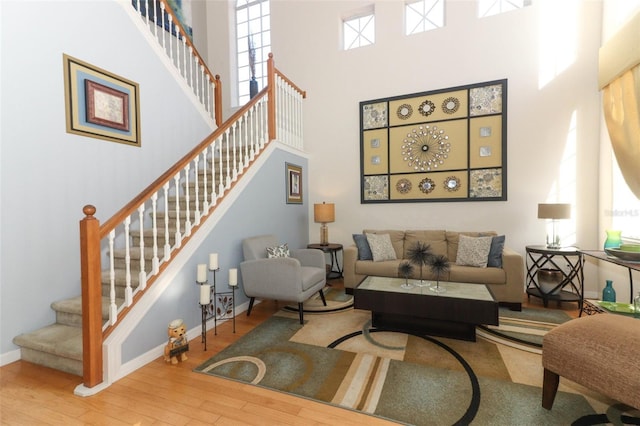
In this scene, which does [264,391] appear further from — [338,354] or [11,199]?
[11,199]

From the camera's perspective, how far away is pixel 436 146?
4176mm

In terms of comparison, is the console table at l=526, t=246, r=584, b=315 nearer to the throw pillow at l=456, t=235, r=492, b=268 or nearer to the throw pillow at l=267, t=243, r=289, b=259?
the throw pillow at l=456, t=235, r=492, b=268

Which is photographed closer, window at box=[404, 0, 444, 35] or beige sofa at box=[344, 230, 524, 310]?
beige sofa at box=[344, 230, 524, 310]

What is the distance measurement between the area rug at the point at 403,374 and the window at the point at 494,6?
421 cm

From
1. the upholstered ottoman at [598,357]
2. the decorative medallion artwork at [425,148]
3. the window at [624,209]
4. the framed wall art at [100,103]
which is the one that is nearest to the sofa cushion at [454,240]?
the decorative medallion artwork at [425,148]

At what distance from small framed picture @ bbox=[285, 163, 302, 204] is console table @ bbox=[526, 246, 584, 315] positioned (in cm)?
311

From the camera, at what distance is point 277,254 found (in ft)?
11.1

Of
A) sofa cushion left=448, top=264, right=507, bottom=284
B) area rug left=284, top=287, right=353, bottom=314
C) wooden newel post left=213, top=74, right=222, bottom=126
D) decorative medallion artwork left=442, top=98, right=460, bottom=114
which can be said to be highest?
wooden newel post left=213, top=74, right=222, bottom=126

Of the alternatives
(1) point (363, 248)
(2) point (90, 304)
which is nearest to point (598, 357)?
(1) point (363, 248)

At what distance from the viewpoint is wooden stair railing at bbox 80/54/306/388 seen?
1.90 meters

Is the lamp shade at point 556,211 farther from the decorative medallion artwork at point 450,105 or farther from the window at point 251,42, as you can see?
the window at point 251,42

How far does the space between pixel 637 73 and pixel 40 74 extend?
207 inches

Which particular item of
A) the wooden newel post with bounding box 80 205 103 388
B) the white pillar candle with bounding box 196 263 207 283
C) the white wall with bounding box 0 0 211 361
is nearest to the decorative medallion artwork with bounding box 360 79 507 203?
the white pillar candle with bounding box 196 263 207 283

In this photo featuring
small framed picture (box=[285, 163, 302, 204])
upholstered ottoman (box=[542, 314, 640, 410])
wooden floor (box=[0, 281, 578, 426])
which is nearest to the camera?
upholstered ottoman (box=[542, 314, 640, 410])
